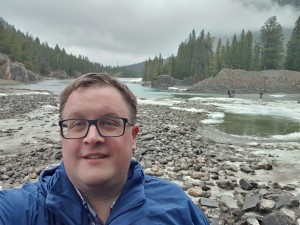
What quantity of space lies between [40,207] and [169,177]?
536 centimetres

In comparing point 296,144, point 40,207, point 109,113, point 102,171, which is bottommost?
point 296,144

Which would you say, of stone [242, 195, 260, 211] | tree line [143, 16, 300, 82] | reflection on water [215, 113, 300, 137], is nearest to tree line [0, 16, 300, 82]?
tree line [143, 16, 300, 82]

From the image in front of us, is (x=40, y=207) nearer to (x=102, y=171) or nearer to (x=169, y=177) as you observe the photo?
(x=102, y=171)

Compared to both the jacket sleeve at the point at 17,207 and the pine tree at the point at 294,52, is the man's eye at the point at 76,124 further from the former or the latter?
the pine tree at the point at 294,52

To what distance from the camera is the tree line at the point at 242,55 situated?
89375 mm

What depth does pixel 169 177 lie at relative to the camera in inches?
281

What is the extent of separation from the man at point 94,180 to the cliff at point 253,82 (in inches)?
3015

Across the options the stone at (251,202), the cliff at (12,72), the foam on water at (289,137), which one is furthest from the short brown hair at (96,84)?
the cliff at (12,72)

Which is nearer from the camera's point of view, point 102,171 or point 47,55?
point 102,171

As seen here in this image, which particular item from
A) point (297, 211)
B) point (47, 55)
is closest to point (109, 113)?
point (297, 211)

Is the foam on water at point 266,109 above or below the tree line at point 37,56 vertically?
below

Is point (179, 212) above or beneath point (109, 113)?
beneath

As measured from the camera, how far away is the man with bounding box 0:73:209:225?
1.99 metres

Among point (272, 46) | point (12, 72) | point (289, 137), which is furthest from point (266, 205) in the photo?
point (272, 46)
